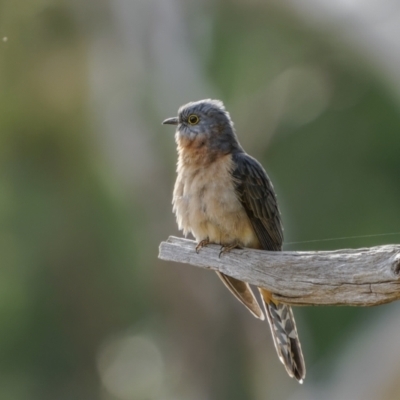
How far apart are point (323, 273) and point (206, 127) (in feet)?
6.84

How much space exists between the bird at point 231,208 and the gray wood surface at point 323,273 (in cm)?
35

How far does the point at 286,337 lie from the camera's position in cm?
598

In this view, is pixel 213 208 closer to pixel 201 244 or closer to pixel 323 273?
pixel 201 244

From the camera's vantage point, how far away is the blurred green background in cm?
1372

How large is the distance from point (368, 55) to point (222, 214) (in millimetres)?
9634

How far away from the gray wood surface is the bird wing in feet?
1.65

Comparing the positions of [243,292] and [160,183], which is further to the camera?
[160,183]

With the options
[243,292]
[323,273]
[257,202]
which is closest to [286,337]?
[243,292]

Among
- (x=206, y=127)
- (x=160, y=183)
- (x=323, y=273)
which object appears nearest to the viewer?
(x=323, y=273)

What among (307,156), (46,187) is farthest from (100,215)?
(307,156)

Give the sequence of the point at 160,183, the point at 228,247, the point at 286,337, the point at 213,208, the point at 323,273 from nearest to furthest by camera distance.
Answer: the point at 323,273 → the point at 228,247 → the point at 213,208 → the point at 286,337 → the point at 160,183

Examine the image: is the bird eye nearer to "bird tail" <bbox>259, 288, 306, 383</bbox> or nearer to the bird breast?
the bird breast

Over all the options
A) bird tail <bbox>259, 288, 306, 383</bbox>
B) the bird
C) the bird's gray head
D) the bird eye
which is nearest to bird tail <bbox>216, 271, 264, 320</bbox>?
the bird

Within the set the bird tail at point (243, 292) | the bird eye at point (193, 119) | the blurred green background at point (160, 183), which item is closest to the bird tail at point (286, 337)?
the bird tail at point (243, 292)
